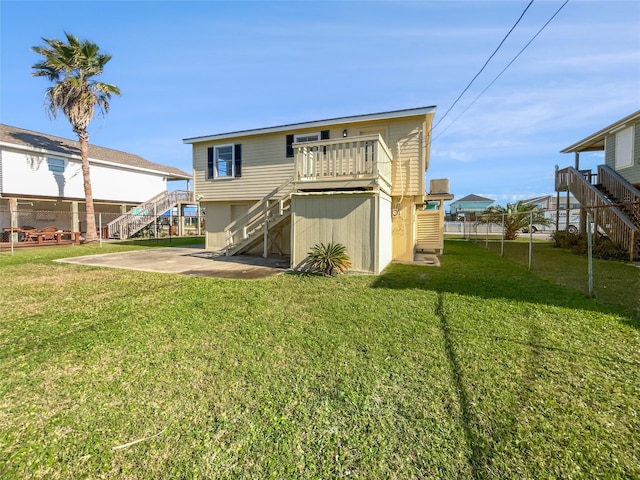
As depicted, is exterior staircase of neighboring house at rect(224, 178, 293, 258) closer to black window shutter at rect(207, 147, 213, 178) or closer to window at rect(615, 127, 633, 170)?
black window shutter at rect(207, 147, 213, 178)

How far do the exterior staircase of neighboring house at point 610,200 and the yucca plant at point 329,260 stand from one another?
696cm

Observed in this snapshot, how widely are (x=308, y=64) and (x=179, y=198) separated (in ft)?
54.7

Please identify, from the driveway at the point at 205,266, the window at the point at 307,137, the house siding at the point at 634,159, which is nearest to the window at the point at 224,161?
the window at the point at 307,137

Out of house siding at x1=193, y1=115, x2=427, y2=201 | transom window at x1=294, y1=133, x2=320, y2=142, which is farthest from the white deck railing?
transom window at x1=294, y1=133, x2=320, y2=142

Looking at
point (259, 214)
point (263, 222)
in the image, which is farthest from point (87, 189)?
point (263, 222)

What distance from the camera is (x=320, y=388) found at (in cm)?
286

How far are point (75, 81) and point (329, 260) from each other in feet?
58.3

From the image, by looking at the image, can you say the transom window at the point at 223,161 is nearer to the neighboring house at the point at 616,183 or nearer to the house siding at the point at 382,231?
the house siding at the point at 382,231

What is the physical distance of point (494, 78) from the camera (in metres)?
8.73

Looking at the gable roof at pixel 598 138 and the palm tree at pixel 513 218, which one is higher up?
the gable roof at pixel 598 138

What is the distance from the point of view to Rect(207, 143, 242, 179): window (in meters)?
12.8

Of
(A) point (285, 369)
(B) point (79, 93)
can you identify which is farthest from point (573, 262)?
(B) point (79, 93)

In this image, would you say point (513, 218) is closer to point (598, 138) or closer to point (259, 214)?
point (598, 138)

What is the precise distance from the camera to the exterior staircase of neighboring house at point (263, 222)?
10617 mm
